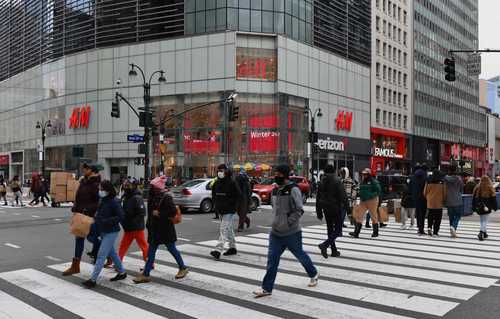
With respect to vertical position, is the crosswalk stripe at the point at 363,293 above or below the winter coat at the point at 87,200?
below

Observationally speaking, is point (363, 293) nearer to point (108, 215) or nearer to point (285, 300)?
point (285, 300)

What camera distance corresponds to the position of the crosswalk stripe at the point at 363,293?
20.9ft

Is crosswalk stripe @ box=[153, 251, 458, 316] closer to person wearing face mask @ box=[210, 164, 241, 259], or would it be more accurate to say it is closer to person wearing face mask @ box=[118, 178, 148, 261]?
person wearing face mask @ box=[210, 164, 241, 259]

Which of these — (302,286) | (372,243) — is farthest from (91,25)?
(302,286)

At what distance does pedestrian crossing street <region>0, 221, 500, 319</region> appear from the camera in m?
6.24

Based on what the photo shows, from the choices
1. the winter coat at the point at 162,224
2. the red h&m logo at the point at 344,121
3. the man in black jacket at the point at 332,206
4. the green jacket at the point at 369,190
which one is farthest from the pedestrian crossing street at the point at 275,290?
the red h&m logo at the point at 344,121

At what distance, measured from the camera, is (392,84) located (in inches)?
2709

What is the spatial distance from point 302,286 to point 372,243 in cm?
514

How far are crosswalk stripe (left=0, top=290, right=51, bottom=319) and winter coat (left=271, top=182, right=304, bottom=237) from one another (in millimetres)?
3000

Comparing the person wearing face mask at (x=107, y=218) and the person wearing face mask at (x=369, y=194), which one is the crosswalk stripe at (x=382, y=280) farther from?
the person wearing face mask at (x=369, y=194)

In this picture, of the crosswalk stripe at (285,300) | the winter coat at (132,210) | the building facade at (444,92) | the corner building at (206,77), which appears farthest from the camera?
the building facade at (444,92)

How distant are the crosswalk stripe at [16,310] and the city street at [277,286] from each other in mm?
12

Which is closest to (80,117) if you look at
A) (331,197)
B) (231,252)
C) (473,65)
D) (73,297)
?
(473,65)

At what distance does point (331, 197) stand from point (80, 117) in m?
48.9
